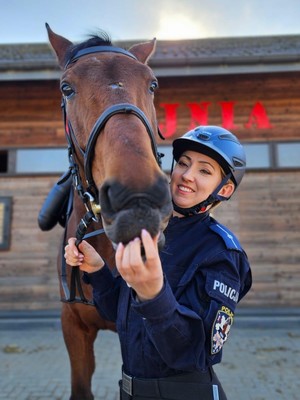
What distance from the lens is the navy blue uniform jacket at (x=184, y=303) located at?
1.08 meters

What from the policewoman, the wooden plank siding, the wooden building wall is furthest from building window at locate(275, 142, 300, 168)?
the policewoman

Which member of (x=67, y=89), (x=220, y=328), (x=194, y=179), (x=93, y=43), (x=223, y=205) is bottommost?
(x=220, y=328)

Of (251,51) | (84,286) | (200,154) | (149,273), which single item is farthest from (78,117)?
(251,51)

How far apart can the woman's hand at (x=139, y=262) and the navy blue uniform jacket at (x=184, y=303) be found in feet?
0.32

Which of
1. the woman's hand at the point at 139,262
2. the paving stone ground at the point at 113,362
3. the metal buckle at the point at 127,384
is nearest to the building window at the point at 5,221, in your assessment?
the paving stone ground at the point at 113,362

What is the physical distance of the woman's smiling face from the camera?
150 cm

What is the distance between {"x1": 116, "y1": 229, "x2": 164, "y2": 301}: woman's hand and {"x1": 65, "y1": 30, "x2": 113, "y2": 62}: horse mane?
133cm

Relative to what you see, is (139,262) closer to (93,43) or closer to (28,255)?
(93,43)

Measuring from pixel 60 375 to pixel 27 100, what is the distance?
5240 mm

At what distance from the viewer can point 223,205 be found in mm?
6840

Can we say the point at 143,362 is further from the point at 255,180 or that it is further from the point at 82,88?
the point at 255,180

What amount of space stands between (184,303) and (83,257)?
19.6 inches

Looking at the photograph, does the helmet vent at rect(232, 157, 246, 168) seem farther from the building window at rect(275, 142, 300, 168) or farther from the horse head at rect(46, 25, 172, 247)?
the building window at rect(275, 142, 300, 168)

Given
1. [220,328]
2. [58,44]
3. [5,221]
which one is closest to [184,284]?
[220,328]
